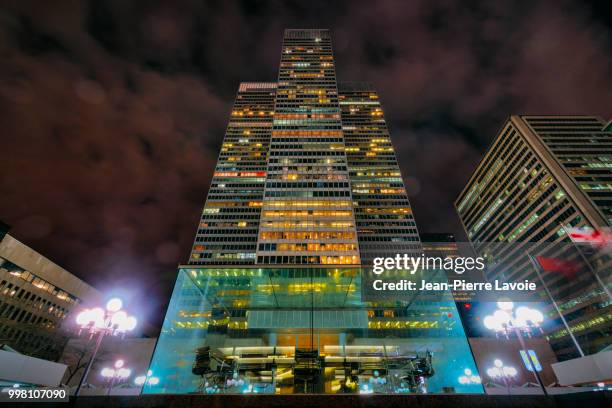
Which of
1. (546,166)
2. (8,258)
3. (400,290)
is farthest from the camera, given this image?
(546,166)

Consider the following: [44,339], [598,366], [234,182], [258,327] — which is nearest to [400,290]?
[258,327]

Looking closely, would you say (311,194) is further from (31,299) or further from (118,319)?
(31,299)

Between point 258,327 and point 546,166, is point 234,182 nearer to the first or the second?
point 258,327

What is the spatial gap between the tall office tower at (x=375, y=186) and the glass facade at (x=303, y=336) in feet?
228

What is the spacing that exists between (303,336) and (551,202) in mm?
90658

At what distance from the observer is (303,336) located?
1028cm

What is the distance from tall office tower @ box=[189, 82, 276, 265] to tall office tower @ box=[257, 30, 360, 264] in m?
19.2

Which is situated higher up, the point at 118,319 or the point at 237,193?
the point at 237,193

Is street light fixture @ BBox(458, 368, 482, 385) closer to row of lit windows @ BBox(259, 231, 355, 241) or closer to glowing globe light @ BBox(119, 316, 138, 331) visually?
glowing globe light @ BBox(119, 316, 138, 331)

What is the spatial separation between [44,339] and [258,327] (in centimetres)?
7453

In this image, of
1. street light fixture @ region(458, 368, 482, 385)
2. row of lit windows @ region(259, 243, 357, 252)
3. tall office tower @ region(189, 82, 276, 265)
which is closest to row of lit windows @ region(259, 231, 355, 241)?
row of lit windows @ region(259, 243, 357, 252)

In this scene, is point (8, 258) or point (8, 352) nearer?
point (8, 352)

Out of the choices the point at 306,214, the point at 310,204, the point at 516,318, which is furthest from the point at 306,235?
the point at 516,318

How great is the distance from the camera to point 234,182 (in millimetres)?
91062
